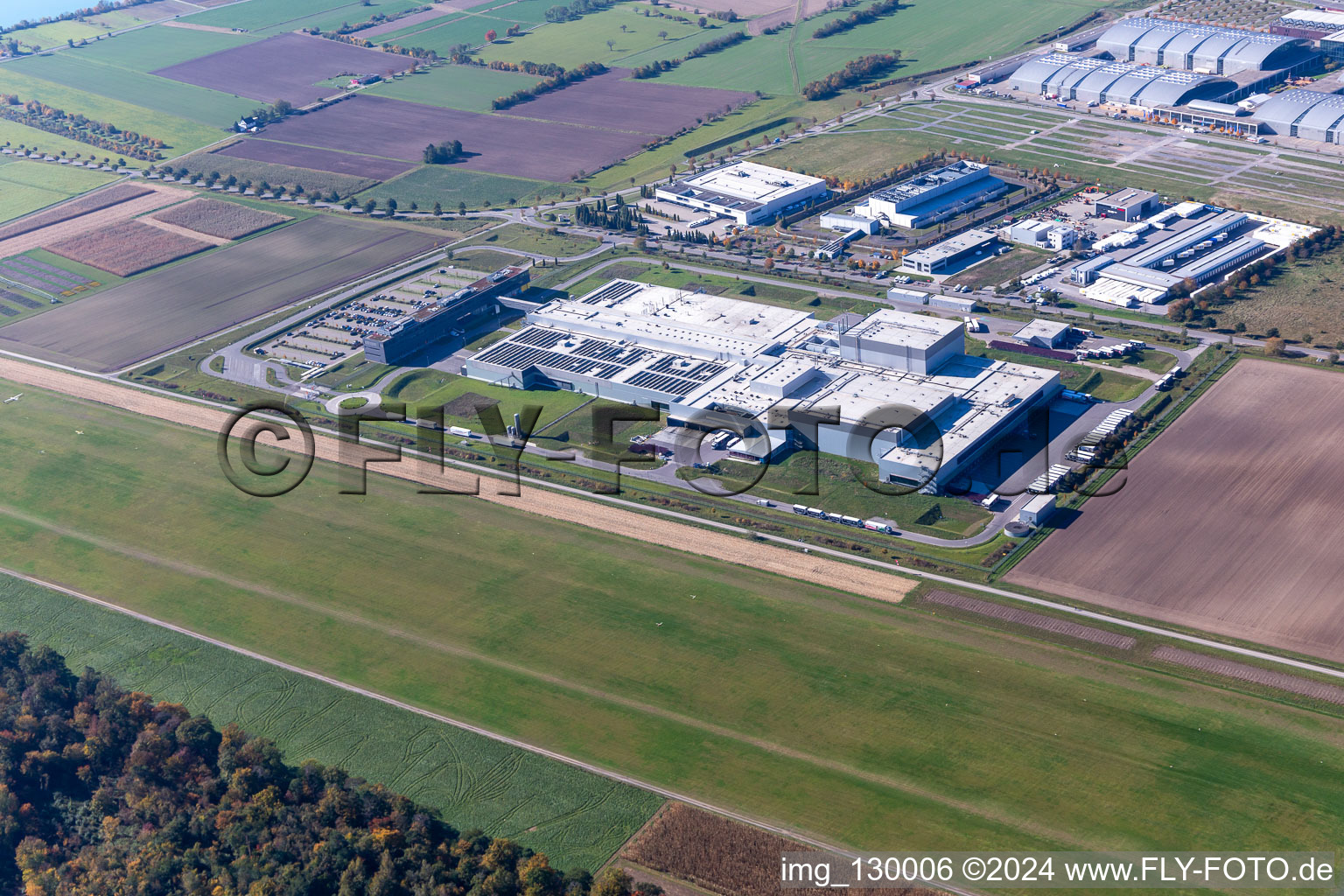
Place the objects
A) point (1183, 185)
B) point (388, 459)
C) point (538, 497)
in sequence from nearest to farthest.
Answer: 1. point (538, 497)
2. point (388, 459)
3. point (1183, 185)

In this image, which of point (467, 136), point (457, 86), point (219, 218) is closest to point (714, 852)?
point (219, 218)

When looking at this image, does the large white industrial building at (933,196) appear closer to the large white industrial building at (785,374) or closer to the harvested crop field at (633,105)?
the large white industrial building at (785,374)

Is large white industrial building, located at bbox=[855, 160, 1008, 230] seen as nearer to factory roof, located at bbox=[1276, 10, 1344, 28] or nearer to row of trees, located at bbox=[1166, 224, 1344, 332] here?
row of trees, located at bbox=[1166, 224, 1344, 332]

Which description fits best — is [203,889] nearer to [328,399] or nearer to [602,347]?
[328,399]

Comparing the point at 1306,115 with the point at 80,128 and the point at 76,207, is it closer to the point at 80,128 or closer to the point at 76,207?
the point at 76,207

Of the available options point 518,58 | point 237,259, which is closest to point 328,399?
point 237,259

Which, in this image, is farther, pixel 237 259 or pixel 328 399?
pixel 237 259
